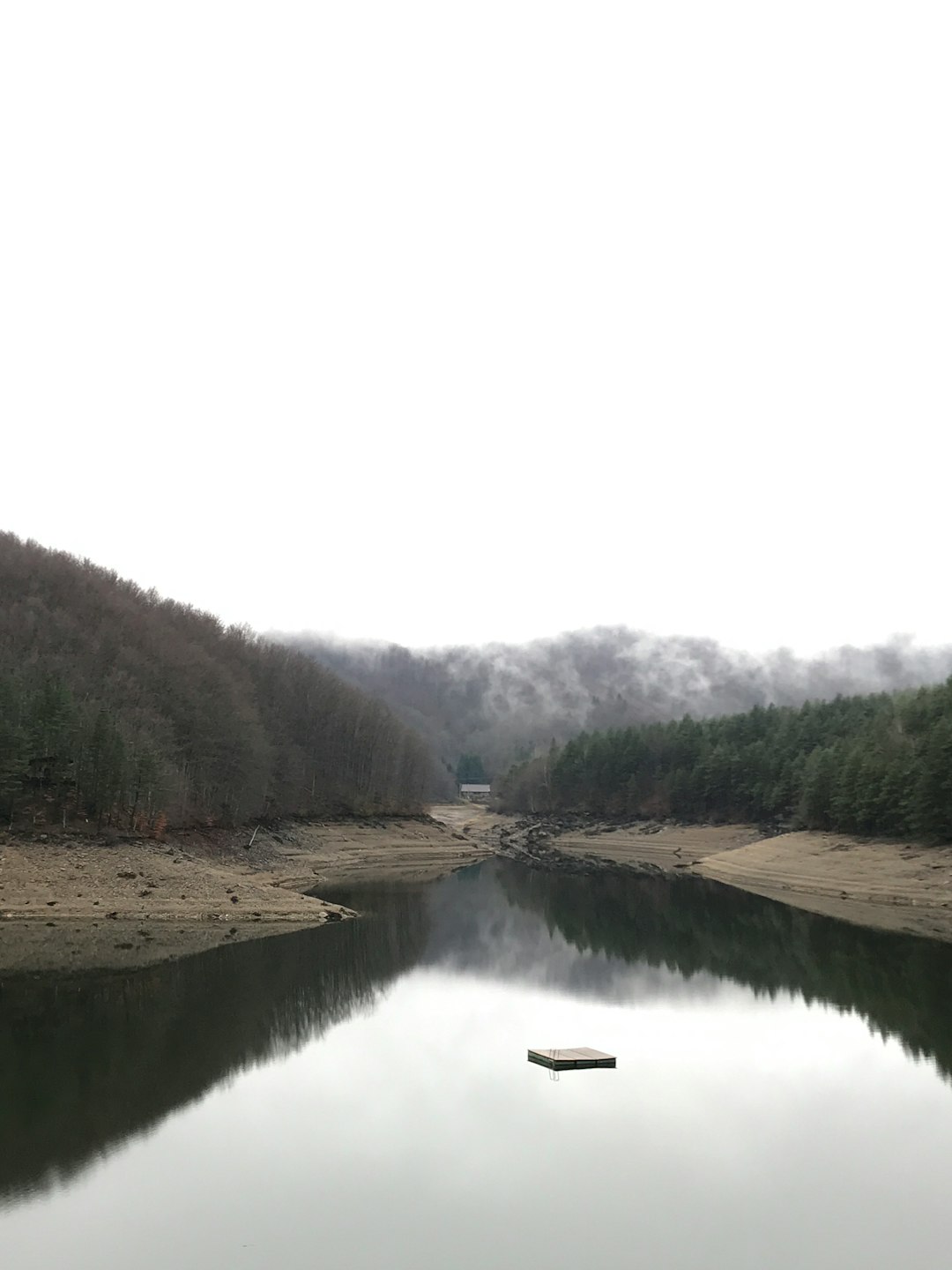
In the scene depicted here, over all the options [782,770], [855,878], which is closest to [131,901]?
[855,878]

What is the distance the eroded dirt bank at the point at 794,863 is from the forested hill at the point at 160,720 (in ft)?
70.2

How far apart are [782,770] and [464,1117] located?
8809 cm

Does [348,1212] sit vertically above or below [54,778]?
below

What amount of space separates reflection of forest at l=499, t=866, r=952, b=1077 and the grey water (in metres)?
0.29

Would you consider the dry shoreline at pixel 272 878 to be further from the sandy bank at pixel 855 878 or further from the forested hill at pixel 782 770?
the forested hill at pixel 782 770

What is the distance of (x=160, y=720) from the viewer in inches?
2670

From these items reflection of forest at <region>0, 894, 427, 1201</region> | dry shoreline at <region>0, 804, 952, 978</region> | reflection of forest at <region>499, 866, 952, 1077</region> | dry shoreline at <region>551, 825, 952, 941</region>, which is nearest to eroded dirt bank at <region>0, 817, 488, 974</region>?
dry shoreline at <region>0, 804, 952, 978</region>

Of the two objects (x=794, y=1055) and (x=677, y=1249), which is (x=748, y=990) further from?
(x=677, y=1249)

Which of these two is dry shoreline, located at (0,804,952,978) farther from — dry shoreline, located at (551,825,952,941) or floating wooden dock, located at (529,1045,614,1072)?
floating wooden dock, located at (529,1045,614,1072)

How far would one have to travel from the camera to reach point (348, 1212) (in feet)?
53.3

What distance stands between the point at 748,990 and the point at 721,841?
2673 inches

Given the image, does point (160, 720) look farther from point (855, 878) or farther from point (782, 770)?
point (782, 770)

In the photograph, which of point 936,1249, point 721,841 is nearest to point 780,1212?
point 936,1249

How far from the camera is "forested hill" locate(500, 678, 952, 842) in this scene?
70.6 meters
